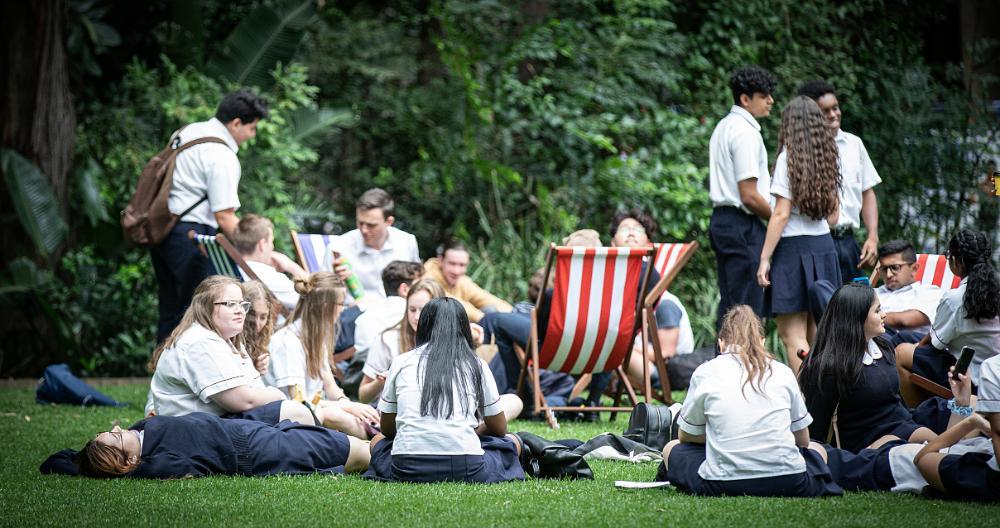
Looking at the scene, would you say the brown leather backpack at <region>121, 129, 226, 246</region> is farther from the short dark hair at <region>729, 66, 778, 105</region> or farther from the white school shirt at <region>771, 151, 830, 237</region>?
the white school shirt at <region>771, 151, 830, 237</region>

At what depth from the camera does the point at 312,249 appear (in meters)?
8.73

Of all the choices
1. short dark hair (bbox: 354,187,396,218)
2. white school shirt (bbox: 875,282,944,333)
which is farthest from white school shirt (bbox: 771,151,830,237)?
short dark hair (bbox: 354,187,396,218)

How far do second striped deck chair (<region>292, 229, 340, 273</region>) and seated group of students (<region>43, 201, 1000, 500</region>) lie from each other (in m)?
2.68

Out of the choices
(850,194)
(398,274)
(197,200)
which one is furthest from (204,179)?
(850,194)

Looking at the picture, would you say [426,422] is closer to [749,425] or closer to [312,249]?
[749,425]

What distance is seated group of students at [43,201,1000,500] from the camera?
174 inches

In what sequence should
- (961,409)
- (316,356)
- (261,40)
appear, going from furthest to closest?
(261,40) < (316,356) < (961,409)

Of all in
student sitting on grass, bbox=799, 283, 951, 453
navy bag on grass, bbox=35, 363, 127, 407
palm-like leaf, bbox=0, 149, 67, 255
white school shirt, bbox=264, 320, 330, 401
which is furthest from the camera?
palm-like leaf, bbox=0, 149, 67, 255

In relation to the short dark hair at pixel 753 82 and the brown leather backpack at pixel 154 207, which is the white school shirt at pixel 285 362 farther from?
the short dark hair at pixel 753 82

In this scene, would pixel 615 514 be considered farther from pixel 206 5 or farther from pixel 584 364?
pixel 206 5

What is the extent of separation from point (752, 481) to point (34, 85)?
8.22 m

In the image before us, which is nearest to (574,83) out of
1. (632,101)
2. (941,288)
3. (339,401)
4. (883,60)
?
(632,101)

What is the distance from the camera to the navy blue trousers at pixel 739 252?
6.65 metres

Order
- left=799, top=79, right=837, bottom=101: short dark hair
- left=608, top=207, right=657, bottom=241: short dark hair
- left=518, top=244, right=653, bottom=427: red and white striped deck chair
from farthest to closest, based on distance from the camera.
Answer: left=608, top=207, right=657, bottom=241: short dark hair → left=799, top=79, right=837, bottom=101: short dark hair → left=518, top=244, right=653, bottom=427: red and white striped deck chair
